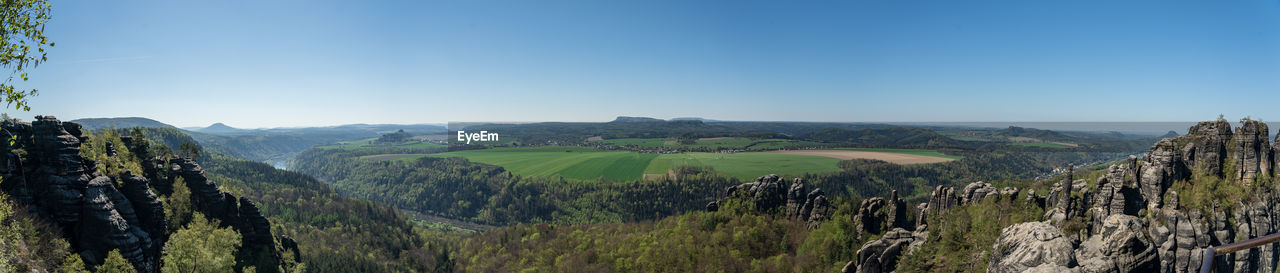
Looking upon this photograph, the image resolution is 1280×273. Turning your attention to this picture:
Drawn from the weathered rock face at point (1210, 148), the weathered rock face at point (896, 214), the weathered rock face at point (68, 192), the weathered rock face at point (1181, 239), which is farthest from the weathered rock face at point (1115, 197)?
the weathered rock face at point (68, 192)

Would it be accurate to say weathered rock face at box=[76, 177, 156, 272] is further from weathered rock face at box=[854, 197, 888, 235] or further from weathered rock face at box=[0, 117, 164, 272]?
weathered rock face at box=[854, 197, 888, 235]

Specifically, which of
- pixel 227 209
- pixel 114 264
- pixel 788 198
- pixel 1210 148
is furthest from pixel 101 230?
pixel 1210 148

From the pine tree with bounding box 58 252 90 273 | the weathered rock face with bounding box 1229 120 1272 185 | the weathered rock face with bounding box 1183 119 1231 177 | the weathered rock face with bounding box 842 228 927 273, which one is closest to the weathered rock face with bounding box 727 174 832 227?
the weathered rock face with bounding box 842 228 927 273

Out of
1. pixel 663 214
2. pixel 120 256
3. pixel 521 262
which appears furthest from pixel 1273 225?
pixel 663 214

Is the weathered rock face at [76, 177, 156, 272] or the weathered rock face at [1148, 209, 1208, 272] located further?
the weathered rock face at [76, 177, 156, 272]

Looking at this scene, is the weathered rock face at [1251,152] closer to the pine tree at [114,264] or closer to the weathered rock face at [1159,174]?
the weathered rock face at [1159,174]
